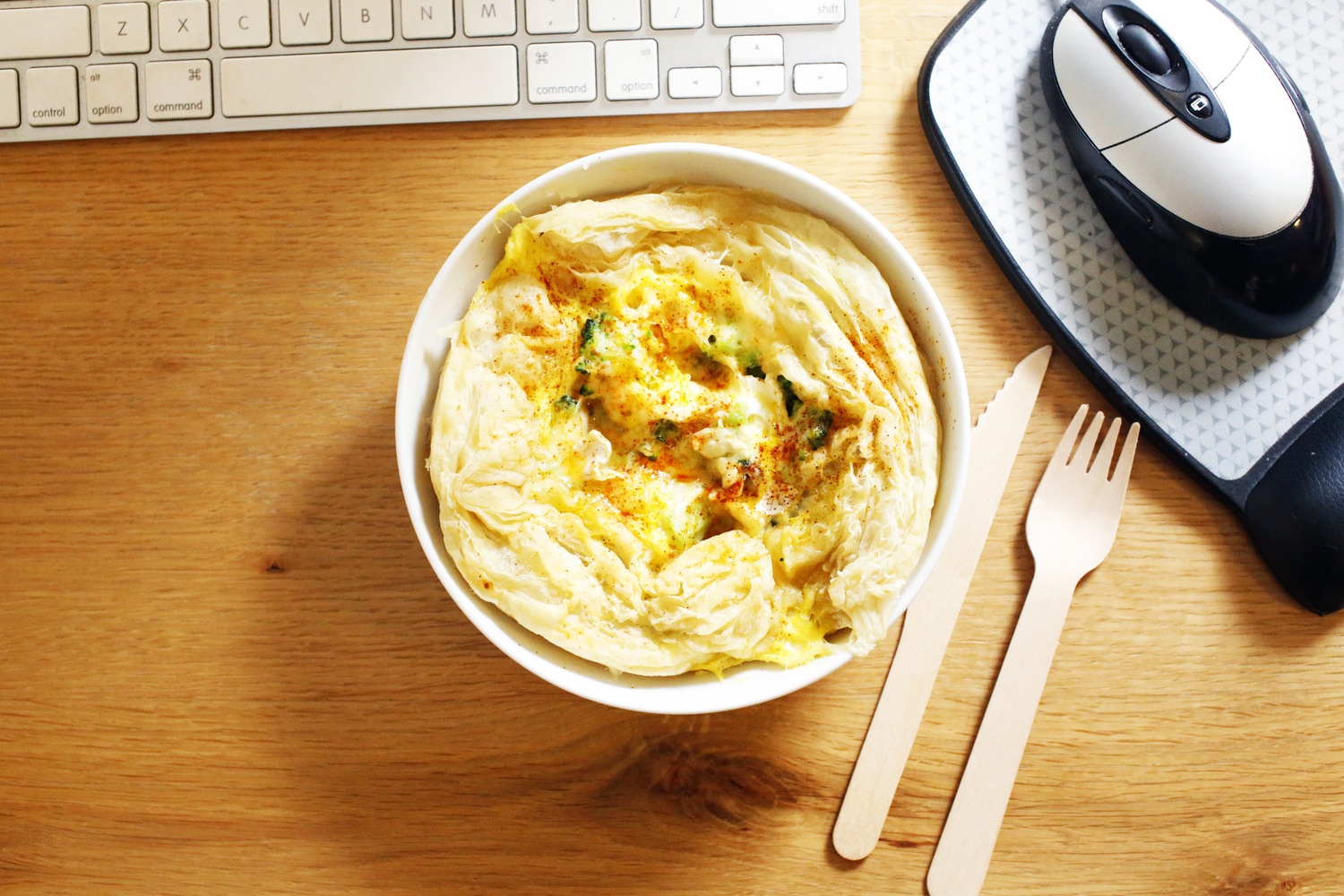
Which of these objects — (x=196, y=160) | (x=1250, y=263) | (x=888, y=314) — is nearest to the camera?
(x=888, y=314)

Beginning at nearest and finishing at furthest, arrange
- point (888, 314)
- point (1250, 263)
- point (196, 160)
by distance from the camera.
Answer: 1. point (888, 314)
2. point (1250, 263)
3. point (196, 160)

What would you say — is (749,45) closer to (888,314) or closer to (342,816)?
(888,314)

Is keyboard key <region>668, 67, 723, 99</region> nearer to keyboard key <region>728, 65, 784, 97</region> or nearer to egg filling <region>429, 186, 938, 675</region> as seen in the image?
keyboard key <region>728, 65, 784, 97</region>

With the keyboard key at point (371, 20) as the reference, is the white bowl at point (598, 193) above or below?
below

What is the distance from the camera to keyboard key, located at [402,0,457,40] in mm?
972

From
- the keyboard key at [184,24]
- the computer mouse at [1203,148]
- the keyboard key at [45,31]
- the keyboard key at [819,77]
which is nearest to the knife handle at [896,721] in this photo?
the computer mouse at [1203,148]

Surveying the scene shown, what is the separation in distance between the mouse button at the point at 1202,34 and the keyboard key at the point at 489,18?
70 centimetres

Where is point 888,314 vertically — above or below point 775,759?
above

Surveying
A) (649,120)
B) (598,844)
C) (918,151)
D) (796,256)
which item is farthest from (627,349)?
(598,844)

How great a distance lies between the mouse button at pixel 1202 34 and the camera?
2.98ft

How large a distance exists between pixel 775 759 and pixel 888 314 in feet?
1.79

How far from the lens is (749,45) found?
3.18 ft

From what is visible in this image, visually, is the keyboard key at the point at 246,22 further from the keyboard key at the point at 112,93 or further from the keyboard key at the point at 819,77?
the keyboard key at the point at 819,77

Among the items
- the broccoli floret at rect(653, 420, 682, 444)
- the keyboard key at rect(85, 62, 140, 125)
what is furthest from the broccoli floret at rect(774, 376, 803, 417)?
the keyboard key at rect(85, 62, 140, 125)
